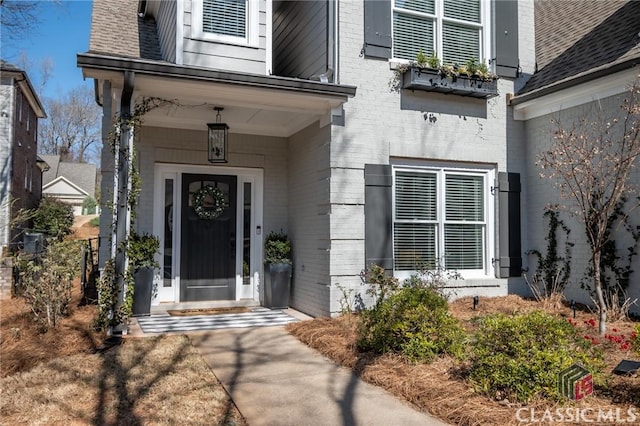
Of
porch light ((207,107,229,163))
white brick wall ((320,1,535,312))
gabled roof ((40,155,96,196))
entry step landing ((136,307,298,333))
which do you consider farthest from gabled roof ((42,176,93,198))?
white brick wall ((320,1,535,312))

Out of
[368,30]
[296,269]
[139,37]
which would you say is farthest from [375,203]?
[139,37]

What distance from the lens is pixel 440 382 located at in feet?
12.5

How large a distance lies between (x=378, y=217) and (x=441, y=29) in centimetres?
307

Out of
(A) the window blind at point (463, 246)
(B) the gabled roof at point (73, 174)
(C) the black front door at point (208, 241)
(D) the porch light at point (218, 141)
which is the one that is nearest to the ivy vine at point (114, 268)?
(D) the porch light at point (218, 141)

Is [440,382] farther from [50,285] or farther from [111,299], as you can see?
[50,285]

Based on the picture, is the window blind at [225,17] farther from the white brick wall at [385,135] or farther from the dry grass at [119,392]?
the dry grass at [119,392]

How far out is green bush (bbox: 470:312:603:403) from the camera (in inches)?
132

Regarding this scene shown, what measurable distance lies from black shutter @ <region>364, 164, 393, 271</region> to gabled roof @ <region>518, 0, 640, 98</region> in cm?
266

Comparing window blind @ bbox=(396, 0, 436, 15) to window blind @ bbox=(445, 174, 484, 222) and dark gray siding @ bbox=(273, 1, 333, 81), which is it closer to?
dark gray siding @ bbox=(273, 1, 333, 81)

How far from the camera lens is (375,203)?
671cm

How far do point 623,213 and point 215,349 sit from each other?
533 cm

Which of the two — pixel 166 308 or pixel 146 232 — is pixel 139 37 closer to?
pixel 146 232

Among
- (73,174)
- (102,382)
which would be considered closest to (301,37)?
(102,382)

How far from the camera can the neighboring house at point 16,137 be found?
607 inches
